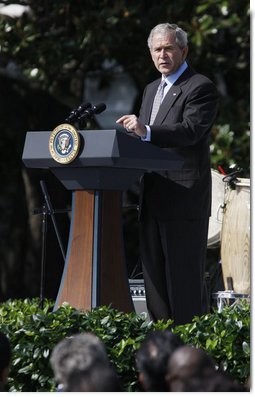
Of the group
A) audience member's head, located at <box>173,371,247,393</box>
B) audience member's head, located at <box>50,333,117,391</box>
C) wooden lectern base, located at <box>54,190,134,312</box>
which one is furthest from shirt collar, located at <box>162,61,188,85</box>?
audience member's head, located at <box>173,371,247,393</box>

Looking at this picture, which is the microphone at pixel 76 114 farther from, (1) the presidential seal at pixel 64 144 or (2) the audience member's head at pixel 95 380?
(2) the audience member's head at pixel 95 380

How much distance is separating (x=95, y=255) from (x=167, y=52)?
1.23m

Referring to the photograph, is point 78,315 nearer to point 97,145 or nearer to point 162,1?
point 97,145

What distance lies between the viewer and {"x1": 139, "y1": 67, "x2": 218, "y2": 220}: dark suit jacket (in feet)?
21.1

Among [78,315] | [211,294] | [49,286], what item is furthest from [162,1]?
[78,315]

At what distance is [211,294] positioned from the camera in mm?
7867

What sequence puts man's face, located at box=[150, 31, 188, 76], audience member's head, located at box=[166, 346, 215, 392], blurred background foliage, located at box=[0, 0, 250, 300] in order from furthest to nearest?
1. blurred background foliage, located at box=[0, 0, 250, 300]
2. man's face, located at box=[150, 31, 188, 76]
3. audience member's head, located at box=[166, 346, 215, 392]

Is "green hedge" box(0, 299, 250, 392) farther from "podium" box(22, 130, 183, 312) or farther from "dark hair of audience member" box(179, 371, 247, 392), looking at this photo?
"dark hair of audience member" box(179, 371, 247, 392)

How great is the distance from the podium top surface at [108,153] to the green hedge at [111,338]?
798mm

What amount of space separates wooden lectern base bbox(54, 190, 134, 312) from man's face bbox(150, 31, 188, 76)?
0.78 metres

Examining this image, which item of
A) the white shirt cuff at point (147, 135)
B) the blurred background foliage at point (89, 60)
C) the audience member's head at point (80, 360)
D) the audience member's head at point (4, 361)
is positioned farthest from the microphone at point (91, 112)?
the blurred background foliage at point (89, 60)

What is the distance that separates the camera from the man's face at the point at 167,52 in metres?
6.38

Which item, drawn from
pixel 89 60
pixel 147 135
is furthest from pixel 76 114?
pixel 89 60

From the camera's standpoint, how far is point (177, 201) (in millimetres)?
6457
